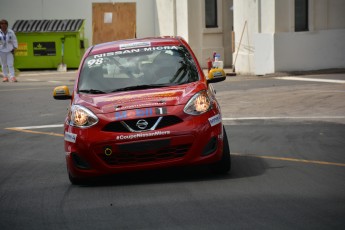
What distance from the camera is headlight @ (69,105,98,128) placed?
9678 mm

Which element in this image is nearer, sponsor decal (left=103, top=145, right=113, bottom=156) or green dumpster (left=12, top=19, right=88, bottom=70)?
sponsor decal (left=103, top=145, right=113, bottom=156)

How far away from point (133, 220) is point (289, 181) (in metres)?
2.22

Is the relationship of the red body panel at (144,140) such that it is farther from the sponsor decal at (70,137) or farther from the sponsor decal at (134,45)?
the sponsor decal at (134,45)

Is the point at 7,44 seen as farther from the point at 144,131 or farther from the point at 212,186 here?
the point at 212,186

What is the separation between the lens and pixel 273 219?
7430 millimetres

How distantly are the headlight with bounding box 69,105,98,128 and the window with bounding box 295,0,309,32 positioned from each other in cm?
1730

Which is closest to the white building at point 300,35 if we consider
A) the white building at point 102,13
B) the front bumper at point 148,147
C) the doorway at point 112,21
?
the white building at point 102,13

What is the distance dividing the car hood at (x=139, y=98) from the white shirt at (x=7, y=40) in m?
19.5

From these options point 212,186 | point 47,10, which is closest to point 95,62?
point 212,186

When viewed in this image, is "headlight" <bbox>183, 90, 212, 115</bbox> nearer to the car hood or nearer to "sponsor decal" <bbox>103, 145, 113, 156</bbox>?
the car hood

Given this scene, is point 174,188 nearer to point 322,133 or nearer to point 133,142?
point 133,142

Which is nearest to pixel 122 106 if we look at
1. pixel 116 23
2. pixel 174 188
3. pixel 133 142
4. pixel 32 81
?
pixel 133 142

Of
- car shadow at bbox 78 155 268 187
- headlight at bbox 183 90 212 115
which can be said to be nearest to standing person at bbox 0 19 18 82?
car shadow at bbox 78 155 268 187

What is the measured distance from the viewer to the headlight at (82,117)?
968cm
